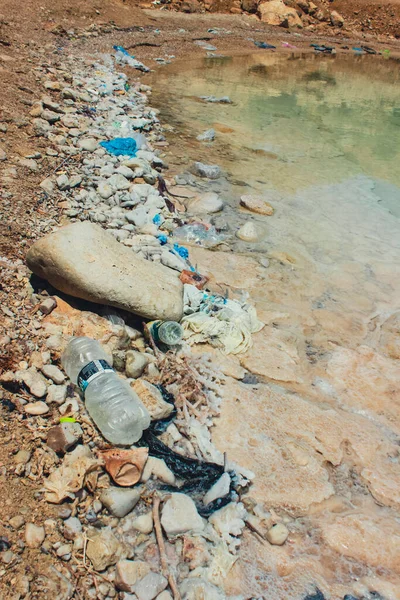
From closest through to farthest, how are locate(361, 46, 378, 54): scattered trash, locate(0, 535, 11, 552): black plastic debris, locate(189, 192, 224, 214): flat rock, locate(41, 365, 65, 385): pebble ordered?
locate(0, 535, 11, 552): black plastic debris < locate(41, 365, 65, 385): pebble < locate(189, 192, 224, 214): flat rock < locate(361, 46, 378, 54): scattered trash

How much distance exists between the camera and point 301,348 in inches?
142

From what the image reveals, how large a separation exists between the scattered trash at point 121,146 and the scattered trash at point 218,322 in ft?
9.05

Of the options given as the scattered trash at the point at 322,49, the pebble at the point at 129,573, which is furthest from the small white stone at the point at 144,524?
the scattered trash at the point at 322,49

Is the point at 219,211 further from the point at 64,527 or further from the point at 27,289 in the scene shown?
the point at 64,527

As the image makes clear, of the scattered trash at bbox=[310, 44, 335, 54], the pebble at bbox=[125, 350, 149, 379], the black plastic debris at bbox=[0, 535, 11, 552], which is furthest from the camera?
the scattered trash at bbox=[310, 44, 335, 54]

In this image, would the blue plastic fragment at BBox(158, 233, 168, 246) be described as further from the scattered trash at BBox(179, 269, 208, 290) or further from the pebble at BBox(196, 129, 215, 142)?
the pebble at BBox(196, 129, 215, 142)

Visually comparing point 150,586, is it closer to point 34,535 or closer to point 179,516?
point 179,516

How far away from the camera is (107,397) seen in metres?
2.41

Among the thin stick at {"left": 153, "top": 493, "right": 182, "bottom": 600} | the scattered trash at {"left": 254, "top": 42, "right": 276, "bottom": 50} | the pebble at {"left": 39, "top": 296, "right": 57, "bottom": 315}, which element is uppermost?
the scattered trash at {"left": 254, "top": 42, "right": 276, "bottom": 50}

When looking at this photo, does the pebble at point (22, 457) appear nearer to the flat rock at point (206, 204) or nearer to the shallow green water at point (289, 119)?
the flat rock at point (206, 204)

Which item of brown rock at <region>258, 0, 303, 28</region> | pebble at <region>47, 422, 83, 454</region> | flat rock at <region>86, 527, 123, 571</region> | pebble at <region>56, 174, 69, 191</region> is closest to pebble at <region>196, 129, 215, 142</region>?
pebble at <region>56, 174, 69, 191</region>

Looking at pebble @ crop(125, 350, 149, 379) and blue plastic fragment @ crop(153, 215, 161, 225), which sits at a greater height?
blue plastic fragment @ crop(153, 215, 161, 225)

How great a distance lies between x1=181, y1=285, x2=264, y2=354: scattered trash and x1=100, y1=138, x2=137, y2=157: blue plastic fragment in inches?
109

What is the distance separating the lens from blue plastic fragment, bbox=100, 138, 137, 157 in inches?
218
